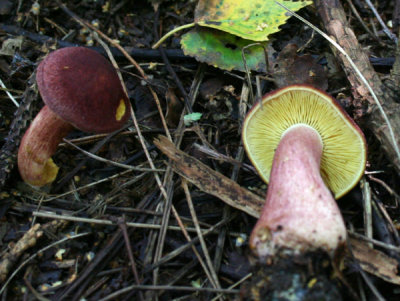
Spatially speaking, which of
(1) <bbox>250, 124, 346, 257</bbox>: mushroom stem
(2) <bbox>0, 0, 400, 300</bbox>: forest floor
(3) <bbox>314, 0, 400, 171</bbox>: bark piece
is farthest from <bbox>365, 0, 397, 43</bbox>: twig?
(1) <bbox>250, 124, 346, 257</bbox>: mushroom stem

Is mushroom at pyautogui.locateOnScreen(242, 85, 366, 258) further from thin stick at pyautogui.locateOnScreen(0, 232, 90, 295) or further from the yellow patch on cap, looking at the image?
thin stick at pyautogui.locateOnScreen(0, 232, 90, 295)

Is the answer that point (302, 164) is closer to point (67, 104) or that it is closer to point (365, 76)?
point (365, 76)

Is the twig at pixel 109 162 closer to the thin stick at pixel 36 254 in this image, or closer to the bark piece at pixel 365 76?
the thin stick at pixel 36 254

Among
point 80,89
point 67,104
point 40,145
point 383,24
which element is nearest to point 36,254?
point 40,145

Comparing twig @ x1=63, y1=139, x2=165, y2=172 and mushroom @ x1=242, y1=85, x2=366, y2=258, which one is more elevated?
mushroom @ x1=242, y1=85, x2=366, y2=258

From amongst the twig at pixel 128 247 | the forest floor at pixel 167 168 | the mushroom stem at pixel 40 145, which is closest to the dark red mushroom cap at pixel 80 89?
the mushroom stem at pixel 40 145
